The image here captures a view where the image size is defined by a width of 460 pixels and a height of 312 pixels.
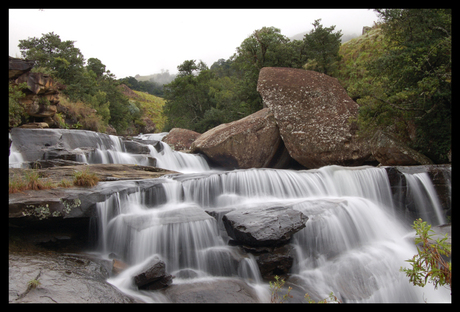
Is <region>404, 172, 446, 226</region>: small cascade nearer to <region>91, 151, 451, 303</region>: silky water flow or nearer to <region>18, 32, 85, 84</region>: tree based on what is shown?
<region>91, 151, 451, 303</region>: silky water flow

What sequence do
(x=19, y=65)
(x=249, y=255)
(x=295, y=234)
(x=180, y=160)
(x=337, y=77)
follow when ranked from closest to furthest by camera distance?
1. (x=249, y=255)
2. (x=295, y=234)
3. (x=19, y=65)
4. (x=180, y=160)
5. (x=337, y=77)

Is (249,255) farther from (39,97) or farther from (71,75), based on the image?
(71,75)

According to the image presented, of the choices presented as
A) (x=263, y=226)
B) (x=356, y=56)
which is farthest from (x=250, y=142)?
(x=356, y=56)

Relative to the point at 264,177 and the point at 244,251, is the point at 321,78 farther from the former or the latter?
the point at 244,251

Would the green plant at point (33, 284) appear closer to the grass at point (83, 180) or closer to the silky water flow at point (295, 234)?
the silky water flow at point (295, 234)

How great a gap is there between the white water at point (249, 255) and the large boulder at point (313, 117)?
3.92m

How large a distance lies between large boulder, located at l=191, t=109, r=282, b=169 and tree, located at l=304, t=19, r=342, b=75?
242 inches

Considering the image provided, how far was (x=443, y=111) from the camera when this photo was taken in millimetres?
10047

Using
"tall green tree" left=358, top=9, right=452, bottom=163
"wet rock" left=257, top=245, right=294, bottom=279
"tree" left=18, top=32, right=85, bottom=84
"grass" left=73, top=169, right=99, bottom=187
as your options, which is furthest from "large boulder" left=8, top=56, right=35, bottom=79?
"tall green tree" left=358, top=9, right=452, bottom=163

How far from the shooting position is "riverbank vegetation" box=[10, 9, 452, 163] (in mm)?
9922

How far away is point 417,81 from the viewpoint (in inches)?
403

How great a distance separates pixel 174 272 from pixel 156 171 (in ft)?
18.8

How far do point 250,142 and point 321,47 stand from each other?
8864 mm

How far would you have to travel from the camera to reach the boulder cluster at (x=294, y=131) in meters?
12.6
